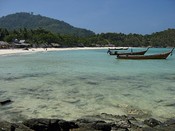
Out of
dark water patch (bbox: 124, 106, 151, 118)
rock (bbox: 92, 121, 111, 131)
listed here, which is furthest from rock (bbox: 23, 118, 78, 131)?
dark water patch (bbox: 124, 106, 151, 118)

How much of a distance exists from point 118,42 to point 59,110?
12906cm

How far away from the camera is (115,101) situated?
9.95m

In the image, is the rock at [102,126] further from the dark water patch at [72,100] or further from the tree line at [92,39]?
the tree line at [92,39]

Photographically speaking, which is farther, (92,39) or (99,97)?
(92,39)

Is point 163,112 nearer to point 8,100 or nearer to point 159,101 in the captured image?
point 159,101

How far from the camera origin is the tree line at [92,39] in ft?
264

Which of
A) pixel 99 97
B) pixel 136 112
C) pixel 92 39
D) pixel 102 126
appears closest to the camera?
pixel 102 126

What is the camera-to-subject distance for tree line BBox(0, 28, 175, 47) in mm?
80375

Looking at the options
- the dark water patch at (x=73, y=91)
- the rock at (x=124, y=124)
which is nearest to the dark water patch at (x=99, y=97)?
the dark water patch at (x=73, y=91)

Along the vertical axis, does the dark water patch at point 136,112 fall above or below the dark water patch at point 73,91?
above

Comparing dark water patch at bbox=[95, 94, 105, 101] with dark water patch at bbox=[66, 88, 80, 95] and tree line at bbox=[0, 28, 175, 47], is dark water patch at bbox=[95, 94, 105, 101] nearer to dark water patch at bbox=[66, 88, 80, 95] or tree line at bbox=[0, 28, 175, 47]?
dark water patch at bbox=[66, 88, 80, 95]

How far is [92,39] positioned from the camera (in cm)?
12375

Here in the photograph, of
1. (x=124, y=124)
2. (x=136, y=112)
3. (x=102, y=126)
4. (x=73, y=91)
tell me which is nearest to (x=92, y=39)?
(x=73, y=91)

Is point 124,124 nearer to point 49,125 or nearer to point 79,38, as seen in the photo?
point 49,125
